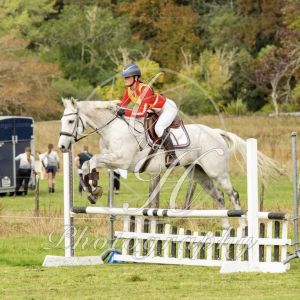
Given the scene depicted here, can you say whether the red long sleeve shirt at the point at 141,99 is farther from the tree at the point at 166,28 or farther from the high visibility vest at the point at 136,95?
the tree at the point at 166,28

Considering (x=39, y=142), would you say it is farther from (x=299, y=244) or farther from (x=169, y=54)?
(x=299, y=244)

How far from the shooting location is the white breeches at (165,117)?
51.9 ft

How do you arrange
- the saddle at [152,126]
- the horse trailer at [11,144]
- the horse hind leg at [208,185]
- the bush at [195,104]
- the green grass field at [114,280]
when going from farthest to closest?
the bush at [195,104] → the horse trailer at [11,144] → the horse hind leg at [208,185] → the saddle at [152,126] → the green grass field at [114,280]

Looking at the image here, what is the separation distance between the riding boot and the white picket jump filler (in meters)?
1.26

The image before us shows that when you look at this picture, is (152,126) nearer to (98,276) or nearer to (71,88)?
(98,276)

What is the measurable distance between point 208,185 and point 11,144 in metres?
19.3

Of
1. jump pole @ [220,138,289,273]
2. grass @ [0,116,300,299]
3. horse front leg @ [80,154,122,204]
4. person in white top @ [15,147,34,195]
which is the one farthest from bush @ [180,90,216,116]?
jump pole @ [220,138,289,273]

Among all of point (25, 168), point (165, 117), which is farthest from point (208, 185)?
point (25, 168)

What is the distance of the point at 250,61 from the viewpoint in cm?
7619

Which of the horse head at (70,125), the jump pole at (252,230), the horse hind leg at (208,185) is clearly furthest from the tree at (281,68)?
the jump pole at (252,230)

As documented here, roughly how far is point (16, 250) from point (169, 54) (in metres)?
59.0

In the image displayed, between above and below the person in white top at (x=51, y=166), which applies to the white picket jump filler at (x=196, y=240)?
below

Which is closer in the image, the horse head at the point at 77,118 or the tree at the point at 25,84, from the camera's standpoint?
the horse head at the point at 77,118

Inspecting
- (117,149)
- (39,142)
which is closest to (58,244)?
(117,149)
